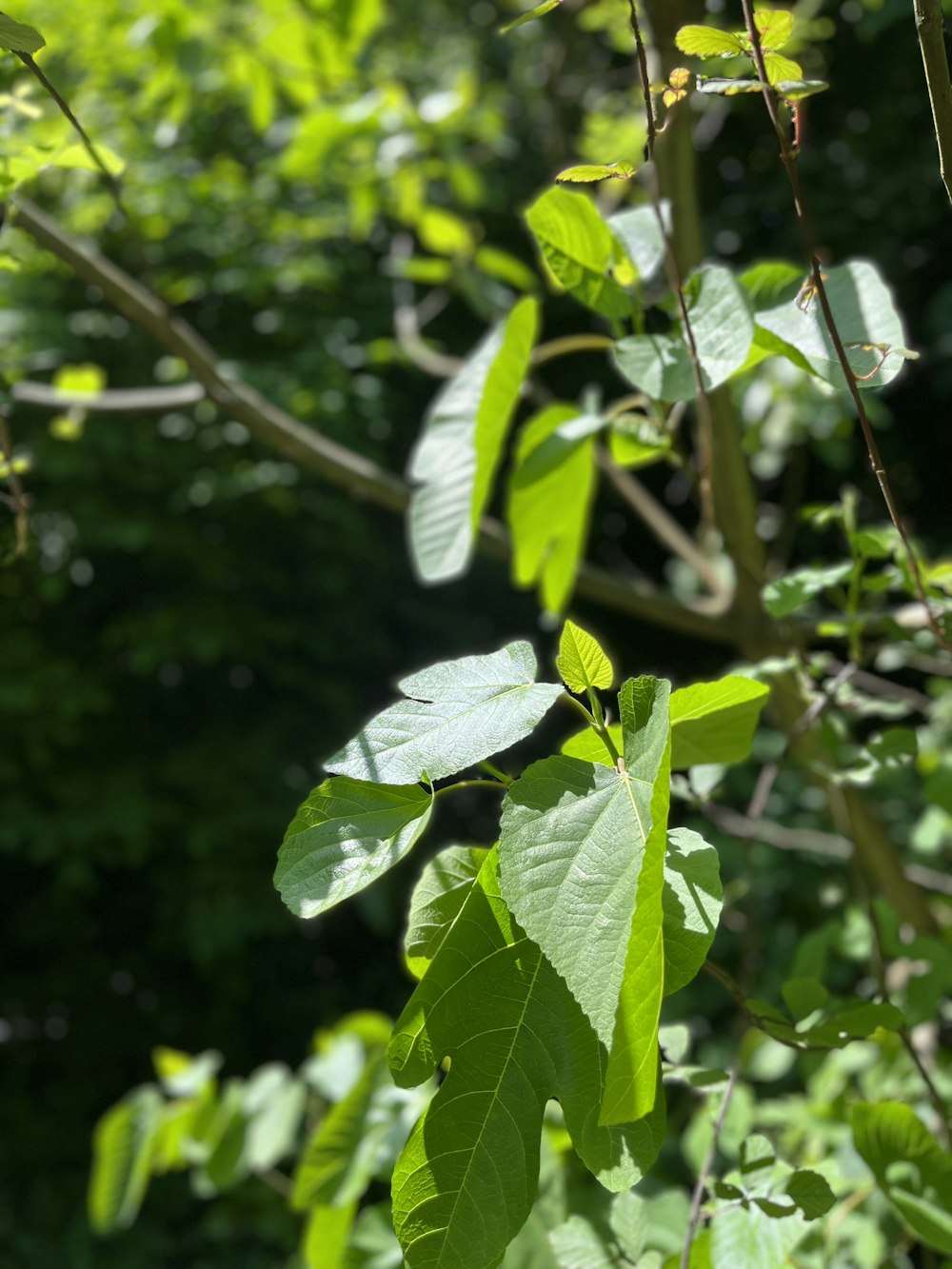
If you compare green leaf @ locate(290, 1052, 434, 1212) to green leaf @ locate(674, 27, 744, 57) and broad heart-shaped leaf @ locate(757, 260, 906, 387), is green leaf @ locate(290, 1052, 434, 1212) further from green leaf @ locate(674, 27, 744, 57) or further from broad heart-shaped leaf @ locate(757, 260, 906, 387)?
green leaf @ locate(674, 27, 744, 57)

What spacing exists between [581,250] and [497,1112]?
0.50 m

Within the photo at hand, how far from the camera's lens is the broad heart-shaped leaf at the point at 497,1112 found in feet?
1.43

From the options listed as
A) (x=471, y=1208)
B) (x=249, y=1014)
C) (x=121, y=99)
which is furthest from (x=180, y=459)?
(x=471, y=1208)

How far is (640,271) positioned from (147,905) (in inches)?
134

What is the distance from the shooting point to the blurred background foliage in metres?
3.21

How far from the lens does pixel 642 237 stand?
2.54 feet

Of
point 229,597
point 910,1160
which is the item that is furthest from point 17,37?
point 229,597

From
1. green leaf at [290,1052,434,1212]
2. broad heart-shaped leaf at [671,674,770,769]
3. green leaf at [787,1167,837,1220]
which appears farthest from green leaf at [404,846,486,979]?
green leaf at [290,1052,434,1212]

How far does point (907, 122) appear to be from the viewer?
3.39 meters

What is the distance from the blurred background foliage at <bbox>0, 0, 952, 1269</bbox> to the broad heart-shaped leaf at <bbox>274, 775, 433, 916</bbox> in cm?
251

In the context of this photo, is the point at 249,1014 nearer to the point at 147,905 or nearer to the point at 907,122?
the point at 147,905

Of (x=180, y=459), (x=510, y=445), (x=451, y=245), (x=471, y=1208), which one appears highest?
(x=471, y=1208)

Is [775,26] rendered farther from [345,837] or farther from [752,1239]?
[752,1239]

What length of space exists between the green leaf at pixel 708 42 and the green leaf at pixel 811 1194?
0.56m
